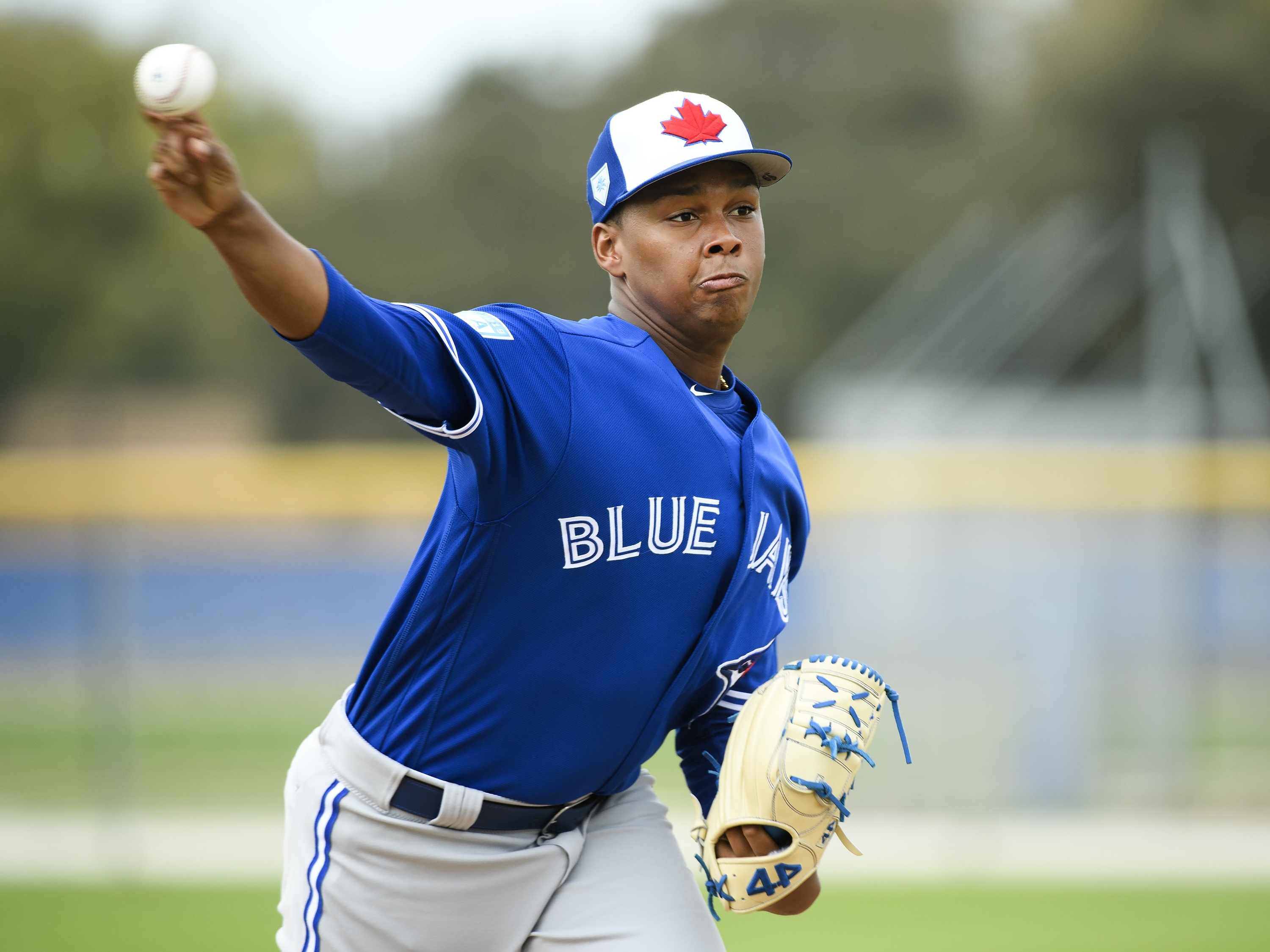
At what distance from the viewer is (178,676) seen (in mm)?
12016

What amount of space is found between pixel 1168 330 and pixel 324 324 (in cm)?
1448

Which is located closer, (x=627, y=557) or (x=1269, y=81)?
(x=627, y=557)

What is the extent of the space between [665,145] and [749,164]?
0.62ft

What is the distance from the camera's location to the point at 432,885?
260cm

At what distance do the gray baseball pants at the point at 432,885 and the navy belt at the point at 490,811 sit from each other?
2 centimetres

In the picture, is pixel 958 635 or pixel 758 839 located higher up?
pixel 958 635

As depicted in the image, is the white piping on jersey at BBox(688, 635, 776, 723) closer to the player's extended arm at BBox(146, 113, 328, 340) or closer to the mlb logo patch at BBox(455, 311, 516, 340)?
the mlb logo patch at BBox(455, 311, 516, 340)

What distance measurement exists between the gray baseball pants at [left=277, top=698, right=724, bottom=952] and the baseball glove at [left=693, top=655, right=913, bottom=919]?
13cm

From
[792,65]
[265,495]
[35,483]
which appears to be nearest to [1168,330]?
[265,495]

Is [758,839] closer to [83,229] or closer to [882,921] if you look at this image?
[882,921]

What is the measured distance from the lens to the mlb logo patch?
2268mm

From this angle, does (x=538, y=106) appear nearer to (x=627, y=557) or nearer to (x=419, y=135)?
(x=419, y=135)

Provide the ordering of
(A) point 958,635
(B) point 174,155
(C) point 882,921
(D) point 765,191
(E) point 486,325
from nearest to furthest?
(B) point 174,155 → (E) point 486,325 → (C) point 882,921 → (A) point 958,635 → (D) point 765,191

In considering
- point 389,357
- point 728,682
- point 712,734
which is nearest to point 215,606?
point 712,734
